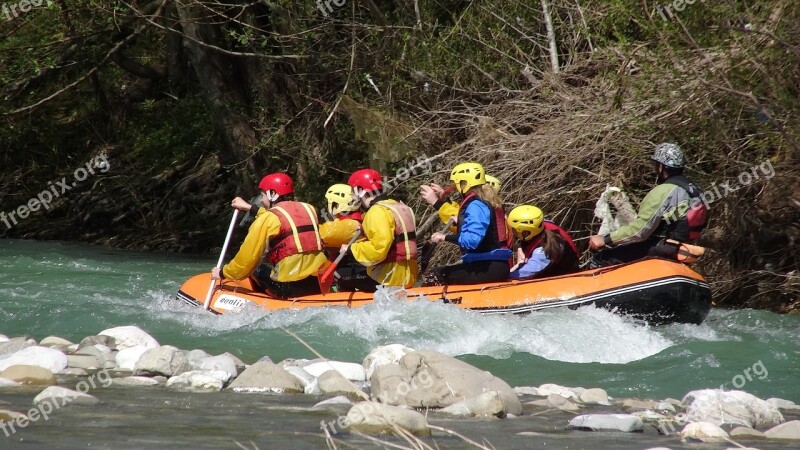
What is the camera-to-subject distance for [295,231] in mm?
9555

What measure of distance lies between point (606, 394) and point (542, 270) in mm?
2954

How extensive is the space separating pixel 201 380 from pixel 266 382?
15.4 inches

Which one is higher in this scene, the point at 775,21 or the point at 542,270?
the point at 775,21

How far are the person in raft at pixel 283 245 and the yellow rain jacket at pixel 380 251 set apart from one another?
0.44 meters

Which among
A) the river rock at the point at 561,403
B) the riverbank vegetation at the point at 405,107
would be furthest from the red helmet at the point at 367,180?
the river rock at the point at 561,403

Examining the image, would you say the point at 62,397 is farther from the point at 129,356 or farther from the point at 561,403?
the point at 561,403

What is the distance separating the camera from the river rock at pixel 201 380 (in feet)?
21.1

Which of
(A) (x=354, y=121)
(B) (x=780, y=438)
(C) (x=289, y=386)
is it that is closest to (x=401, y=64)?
(A) (x=354, y=121)

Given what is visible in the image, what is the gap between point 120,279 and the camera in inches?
512

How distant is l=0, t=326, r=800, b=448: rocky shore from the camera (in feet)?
17.9

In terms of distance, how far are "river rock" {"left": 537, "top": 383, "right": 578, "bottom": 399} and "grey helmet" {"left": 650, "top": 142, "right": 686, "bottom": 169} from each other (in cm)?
335

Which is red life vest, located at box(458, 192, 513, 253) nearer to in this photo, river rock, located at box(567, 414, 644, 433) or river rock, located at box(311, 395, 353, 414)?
river rock, located at box(311, 395, 353, 414)

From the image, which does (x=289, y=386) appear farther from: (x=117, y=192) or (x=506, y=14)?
(x=117, y=192)

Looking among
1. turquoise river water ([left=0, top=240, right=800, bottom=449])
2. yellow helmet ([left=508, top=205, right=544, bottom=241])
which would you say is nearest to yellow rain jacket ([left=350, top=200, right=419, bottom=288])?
turquoise river water ([left=0, top=240, right=800, bottom=449])
